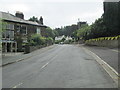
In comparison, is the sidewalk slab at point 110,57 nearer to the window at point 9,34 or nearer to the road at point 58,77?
the road at point 58,77

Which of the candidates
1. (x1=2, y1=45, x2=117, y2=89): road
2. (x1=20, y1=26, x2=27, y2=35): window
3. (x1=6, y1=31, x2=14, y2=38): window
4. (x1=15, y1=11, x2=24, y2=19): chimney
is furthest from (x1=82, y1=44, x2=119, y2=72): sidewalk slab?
(x1=15, y1=11, x2=24, y2=19): chimney

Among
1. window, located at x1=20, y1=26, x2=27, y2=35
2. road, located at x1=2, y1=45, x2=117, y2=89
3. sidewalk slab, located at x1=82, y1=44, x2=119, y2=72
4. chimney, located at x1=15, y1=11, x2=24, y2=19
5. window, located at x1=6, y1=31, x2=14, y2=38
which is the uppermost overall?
chimney, located at x1=15, y1=11, x2=24, y2=19

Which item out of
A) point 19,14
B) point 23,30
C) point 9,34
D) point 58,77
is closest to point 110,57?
point 58,77

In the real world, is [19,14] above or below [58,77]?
above

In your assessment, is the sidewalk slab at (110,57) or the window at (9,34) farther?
the window at (9,34)

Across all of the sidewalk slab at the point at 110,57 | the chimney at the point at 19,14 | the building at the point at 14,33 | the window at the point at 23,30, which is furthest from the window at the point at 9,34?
the sidewalk slab at the point at 110,57

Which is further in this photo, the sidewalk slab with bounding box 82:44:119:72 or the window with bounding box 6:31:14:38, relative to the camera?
the window with bounding box 6:31:14:38

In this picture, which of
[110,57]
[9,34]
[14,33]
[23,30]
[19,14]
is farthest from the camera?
[19,14]

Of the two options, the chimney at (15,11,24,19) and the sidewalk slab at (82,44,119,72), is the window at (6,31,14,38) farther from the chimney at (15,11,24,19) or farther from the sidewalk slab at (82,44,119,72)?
the sidewalk slab at (82,44,119,72)

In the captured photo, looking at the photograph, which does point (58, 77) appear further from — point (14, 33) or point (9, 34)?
point (14, 33)

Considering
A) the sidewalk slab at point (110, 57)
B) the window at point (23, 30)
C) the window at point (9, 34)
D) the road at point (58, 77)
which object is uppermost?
the window at point (23, 30)

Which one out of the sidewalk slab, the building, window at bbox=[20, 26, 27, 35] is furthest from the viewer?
window at bbox=[20, 26, 27, 35]

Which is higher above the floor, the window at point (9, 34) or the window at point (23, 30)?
the window at point (23, 30)

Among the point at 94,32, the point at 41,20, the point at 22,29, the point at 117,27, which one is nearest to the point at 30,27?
the point at 22,29
